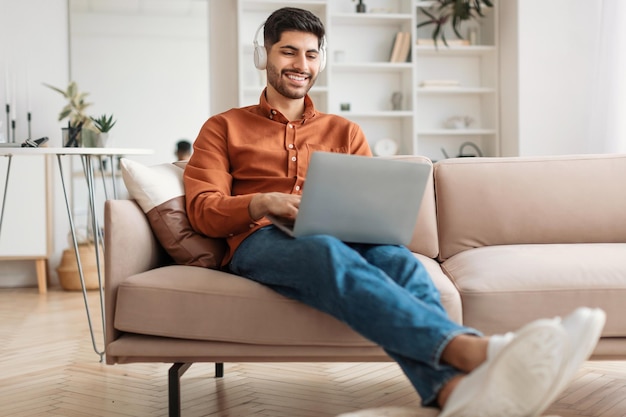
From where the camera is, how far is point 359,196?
5.57 ft

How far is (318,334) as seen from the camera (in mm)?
1771

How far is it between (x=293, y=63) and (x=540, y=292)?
99 cm

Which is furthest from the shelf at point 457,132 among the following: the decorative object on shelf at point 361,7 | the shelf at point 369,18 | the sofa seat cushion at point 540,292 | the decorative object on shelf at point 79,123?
the sofa seat cushion at point 540,292

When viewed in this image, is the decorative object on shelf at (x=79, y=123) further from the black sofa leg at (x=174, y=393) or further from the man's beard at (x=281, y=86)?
the black sofa leg at (x=174, y=393)

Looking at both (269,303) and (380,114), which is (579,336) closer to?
(269,303)

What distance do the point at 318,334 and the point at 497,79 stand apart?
3972mm

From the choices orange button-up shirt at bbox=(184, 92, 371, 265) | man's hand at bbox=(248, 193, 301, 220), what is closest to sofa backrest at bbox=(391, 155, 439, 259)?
orange button-up shirt at bbox=(184, 92, 371, 265)

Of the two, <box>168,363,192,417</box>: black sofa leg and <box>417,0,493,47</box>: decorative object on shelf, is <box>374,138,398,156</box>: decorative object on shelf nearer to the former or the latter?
<box>417,0,493,47</box>: decorative object on shelf

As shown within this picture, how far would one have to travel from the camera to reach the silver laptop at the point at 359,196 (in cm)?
166

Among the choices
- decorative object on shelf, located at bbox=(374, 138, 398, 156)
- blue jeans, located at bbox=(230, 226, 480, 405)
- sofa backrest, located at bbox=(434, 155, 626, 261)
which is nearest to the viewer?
blue jeans, located at bbox=(230, 226, 480, 405)

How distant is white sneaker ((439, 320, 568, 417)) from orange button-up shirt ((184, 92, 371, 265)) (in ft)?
2.75

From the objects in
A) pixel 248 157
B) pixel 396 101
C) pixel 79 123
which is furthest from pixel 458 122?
pixel 248 157

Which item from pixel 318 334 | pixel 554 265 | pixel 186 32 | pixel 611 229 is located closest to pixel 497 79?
pixel 186 32

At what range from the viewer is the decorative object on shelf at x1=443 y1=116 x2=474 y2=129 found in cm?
536
